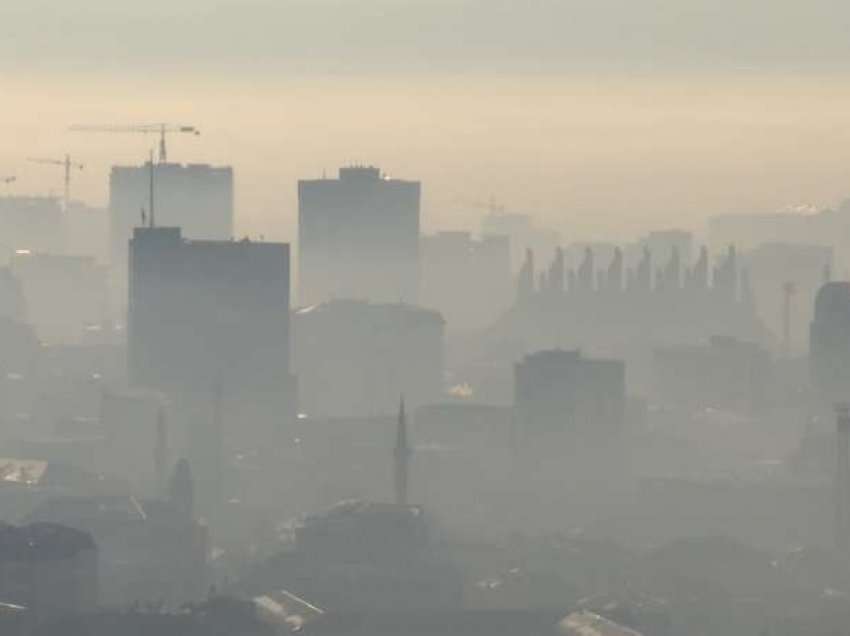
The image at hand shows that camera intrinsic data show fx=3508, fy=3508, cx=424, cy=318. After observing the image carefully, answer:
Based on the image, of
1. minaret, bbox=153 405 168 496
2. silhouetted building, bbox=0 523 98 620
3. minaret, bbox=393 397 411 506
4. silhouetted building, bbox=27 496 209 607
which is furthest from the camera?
minaret, bbox=153 405 168 496

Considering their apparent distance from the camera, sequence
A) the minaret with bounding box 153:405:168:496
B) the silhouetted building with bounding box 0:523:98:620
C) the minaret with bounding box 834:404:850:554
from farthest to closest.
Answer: the minaret with bounding box 153:405:168:496 < the minaret with bounding box 834:404:850:554 < the silhouetted building with bounding box 0:523:98:620

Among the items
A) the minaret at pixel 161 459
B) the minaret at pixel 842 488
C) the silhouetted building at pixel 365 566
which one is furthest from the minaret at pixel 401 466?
the minaret at pixel 842 488

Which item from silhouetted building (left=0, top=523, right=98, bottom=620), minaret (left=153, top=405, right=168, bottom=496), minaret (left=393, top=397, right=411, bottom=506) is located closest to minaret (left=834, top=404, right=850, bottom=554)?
minaret (left=393, top=397, right=411, bottom=506)

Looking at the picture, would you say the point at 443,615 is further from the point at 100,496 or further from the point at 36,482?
the point at 36,482

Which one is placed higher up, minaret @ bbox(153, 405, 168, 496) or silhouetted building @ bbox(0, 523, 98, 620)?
silhouetted building @ bbox(0, 523, 98, 620)

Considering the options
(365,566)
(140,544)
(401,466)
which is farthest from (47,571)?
(401,466)

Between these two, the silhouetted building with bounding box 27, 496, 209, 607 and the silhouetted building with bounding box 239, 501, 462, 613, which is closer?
the silhouetted building with bounding box 239, 501, 462, 613

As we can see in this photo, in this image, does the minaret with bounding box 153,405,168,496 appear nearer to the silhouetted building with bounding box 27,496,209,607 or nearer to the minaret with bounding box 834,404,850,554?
A: the silhouetted building with bounding box 27,496,209,607
